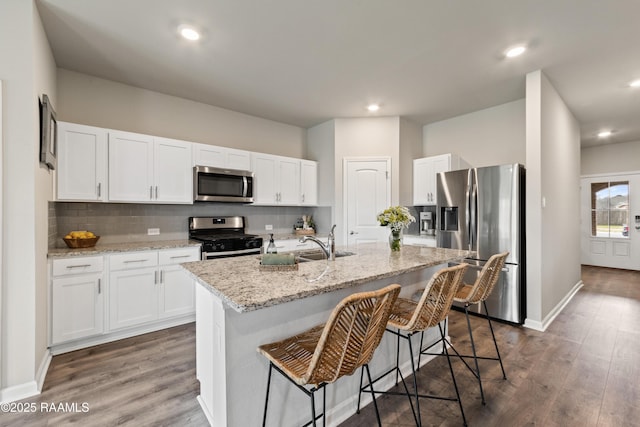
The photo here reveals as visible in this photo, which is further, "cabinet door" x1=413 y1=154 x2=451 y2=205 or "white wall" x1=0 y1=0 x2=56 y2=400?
"cabinet door" x1=413 y1=154 x2=451 y2=205

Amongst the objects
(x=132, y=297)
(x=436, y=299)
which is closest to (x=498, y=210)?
(x=436, y=299)

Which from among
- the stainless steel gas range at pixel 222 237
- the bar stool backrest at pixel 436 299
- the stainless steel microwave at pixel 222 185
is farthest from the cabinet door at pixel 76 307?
the bar stool backrest at pixel 436 299

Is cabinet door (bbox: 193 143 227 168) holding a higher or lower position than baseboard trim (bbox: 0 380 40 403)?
higher

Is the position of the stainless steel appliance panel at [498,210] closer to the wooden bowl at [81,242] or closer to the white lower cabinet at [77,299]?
the white lower cabinet at [77,299]

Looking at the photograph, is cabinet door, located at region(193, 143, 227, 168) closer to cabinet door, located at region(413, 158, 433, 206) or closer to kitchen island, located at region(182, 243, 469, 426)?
kitchen island, located at region(182, 243, 469, 426)

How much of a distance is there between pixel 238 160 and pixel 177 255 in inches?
59.1

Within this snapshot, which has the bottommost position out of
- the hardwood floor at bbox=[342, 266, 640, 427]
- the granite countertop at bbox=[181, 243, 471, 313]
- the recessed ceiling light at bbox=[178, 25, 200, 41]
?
the hardwood floor at bbox=[342, 266, 640, 427]

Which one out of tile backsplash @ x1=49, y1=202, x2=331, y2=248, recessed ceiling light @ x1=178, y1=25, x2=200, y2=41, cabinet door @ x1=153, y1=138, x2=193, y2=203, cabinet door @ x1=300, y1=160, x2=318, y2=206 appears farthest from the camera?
cabinet door @ x1=300, y1=160, x2=318, y2=206

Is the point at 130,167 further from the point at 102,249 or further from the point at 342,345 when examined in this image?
the point at 342,345

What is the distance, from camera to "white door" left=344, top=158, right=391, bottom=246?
4.51 meters

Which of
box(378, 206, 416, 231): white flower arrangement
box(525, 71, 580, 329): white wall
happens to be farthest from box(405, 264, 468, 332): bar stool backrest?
box(525, 71, 580, 329): white wall

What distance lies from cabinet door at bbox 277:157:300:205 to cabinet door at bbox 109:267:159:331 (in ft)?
6.75

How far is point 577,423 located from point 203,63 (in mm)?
4073

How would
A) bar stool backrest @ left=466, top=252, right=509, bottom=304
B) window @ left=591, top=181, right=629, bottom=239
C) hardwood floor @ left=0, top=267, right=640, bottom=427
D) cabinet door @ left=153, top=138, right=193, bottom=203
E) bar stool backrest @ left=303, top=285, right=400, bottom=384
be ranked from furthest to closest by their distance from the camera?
window @ left=591, top=181, right=629, bottom=239, cabinet door @ left=153, top=138, right=193, bottom=203, bar stool backrest @ left=466, top=252, right=509, bottom=304, hardwood floor @ left=0, top=267, right=640, bottom=427, bar stool backrest @ left=303, top=285, right=400, bottom=384
